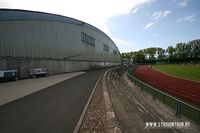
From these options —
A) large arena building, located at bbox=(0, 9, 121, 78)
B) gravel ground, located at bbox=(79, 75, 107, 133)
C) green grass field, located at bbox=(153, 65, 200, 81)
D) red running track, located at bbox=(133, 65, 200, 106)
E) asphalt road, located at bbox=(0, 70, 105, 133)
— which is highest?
large arena building, located at bbox=(0, 9, 121, 78)

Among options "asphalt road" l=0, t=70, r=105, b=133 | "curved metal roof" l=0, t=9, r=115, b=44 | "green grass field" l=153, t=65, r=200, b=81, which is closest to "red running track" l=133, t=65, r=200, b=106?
"green grass field" l=153, t=65, r=200, b=81

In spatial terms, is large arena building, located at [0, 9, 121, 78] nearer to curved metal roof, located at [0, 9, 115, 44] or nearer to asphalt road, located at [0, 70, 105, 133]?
curved metal roof, located at [0, 9, 115, 44]

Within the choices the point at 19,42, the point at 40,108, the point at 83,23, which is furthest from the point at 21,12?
the point at 40,108

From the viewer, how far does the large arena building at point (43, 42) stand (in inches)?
1115

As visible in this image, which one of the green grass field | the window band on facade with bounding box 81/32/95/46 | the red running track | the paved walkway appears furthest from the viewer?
the window band on facade with bounding box 81/32/95/46

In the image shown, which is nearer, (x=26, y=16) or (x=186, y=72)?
(x=26, y=16)

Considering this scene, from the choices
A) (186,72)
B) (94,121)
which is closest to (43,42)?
(94,121)

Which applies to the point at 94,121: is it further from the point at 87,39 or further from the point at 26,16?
the point at 87,39

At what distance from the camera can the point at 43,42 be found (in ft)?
117

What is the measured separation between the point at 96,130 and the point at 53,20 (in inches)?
1438

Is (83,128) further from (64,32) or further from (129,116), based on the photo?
(64,32)

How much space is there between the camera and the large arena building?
1115 inches

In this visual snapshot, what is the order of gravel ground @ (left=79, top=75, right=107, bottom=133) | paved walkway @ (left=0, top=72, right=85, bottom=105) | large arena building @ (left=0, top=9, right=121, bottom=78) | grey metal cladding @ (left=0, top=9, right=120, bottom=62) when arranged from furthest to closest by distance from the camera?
grey metal cladding @ (left=0, top=9, right=120, bottom=62) → large arena building @ (left=0, top=9, right=121, bottom=78) → paved walkway @ (left=0, top=72, right=85, bottom=105) → gravel ground @ (left=79, top=75, right=107, bottom=133)

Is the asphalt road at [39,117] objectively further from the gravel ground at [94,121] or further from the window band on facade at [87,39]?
the window band on facade at [87,39]
